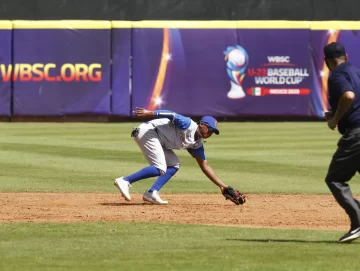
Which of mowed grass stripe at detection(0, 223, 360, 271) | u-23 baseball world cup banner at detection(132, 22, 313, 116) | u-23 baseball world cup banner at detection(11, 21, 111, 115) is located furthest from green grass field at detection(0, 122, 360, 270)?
u-23 baseball world cup banner at detection(132, 22, 313, 116)

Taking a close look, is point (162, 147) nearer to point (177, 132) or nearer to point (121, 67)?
point (177, 132)

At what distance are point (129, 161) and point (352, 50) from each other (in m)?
14.2

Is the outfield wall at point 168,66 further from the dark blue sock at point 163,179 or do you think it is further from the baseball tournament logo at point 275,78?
the dark blue sock at point 163,179

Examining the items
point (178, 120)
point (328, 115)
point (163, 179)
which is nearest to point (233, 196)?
point (163, 179)

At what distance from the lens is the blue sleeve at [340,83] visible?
30.3 feet

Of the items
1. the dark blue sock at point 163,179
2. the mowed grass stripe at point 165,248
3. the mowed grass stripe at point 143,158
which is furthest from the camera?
the mowed grass stripe at point 143,158

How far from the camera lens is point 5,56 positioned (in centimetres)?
3098

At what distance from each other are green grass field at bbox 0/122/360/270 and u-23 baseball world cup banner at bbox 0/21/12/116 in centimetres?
122

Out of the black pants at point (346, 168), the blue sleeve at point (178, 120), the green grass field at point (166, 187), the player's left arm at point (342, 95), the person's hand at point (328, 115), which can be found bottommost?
the green grass field at point (166, 187)

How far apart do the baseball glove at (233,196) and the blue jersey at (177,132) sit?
50cm

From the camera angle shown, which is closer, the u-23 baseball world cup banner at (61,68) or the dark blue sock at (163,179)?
the dark blue sock at (163,179)

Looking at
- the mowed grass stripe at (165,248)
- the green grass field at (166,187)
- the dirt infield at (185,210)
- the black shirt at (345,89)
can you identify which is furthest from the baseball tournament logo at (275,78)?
the black shirt at (345,89)

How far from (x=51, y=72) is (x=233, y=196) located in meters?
19.1

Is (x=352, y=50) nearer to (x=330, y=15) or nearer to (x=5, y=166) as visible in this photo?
(x=330, y=15)
